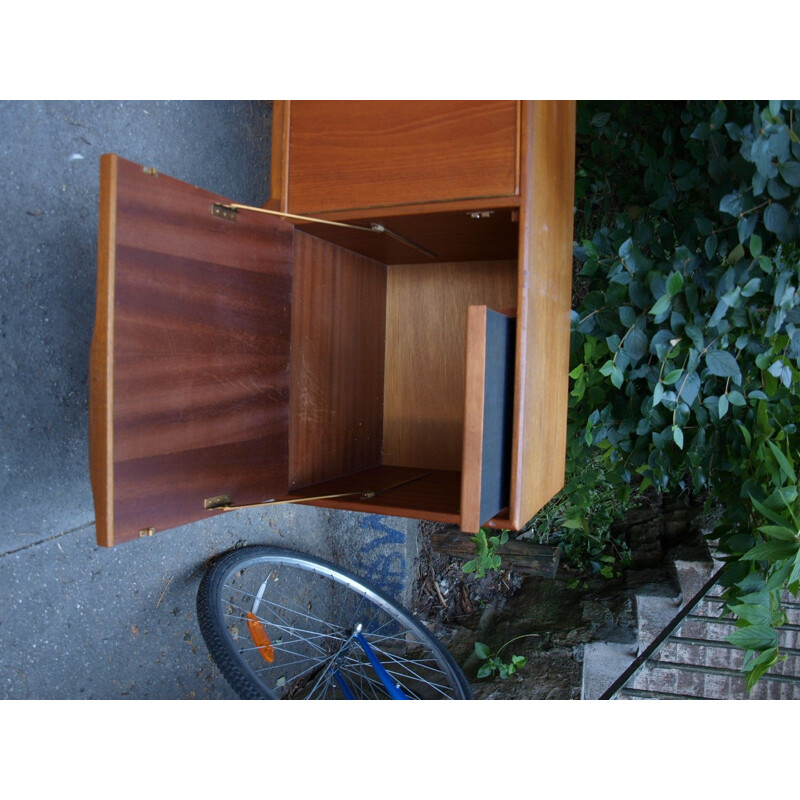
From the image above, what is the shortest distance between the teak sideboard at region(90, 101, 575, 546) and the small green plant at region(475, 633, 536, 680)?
857mm

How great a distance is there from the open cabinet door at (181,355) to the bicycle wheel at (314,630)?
590 millimetres

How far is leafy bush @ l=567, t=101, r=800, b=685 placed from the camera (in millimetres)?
1246

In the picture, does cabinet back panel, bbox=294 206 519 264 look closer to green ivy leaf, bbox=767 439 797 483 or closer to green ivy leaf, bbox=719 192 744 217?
green ivy leaf, bbox=719 192 744 217

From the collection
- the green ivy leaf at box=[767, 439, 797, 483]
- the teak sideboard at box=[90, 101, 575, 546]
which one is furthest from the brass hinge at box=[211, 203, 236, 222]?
the green ivy leaf at box=[767, 439, 797, 483]

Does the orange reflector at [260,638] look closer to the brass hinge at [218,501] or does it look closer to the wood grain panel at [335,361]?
the wood grain panel at [335,361]

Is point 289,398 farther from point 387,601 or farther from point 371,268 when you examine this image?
point 387,601

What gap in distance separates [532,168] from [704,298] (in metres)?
0.56

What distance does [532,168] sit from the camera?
1.19m

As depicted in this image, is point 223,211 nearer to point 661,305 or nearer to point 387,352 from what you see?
point 387,352

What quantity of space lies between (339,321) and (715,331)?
86 centimetres

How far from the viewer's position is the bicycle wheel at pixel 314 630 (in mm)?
1887

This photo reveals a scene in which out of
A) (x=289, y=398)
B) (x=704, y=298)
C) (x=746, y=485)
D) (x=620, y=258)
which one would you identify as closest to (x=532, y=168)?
(x=620, y=258)

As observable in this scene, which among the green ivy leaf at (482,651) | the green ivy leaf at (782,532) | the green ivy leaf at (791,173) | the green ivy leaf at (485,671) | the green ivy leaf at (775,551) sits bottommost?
the green ivy leaf at (485,671)

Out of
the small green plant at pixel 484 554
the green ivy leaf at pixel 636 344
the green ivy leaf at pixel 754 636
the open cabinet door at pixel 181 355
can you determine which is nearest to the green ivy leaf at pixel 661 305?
the green ivy leaf at pixel 636 344
